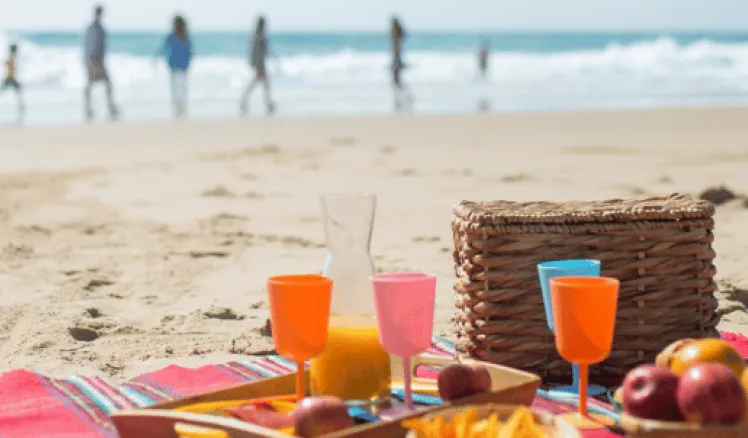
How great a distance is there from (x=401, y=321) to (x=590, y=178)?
17.4ft

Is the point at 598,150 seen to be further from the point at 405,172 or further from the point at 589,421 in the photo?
the point at 589,421

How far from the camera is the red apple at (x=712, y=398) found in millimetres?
1563

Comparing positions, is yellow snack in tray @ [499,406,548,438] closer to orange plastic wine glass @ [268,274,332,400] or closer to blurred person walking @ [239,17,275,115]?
orange plastic wine glass @ [268,274,332,400]

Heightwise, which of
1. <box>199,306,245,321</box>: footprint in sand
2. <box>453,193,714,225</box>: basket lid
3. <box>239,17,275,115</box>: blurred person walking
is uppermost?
<box>239,17,275,115</box>: blurred person walking

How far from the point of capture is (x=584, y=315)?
6.48 ft

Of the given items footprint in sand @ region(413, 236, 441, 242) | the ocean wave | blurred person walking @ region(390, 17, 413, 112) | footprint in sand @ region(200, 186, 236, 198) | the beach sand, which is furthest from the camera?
the ocean wave

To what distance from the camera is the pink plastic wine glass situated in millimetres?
1943

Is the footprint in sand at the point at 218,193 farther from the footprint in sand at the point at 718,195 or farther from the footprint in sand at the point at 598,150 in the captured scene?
the footprint in sand at the point at 598,150

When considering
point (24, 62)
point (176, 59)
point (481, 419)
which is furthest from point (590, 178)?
point (24, 62)

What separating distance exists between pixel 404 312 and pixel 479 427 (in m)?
0.33

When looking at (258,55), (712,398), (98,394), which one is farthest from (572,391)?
(258,55)

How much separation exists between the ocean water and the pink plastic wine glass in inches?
427

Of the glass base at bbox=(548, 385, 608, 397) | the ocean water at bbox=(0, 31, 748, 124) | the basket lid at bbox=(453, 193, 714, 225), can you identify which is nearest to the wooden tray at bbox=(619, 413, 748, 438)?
the glass base at bbox=(548, 385, 608, 397)

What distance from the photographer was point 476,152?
348 inches
